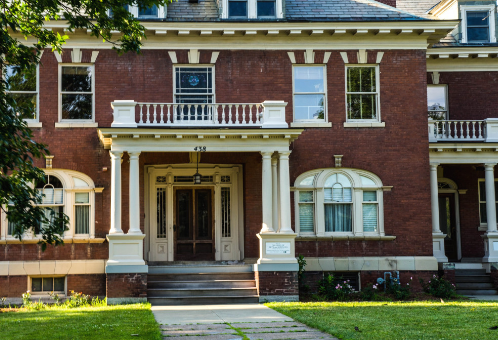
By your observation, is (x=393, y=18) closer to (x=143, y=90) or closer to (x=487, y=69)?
(x=487, y=69)

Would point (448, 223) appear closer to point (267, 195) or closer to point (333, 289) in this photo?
point (333, 289)

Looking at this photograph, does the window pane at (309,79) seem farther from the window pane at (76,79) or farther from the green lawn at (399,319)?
the green lawn at (399,319)

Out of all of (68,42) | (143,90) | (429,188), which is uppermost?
(68,42)

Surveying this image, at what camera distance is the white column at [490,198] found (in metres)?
19.8

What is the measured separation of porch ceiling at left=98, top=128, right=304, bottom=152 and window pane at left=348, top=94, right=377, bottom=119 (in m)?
3.12

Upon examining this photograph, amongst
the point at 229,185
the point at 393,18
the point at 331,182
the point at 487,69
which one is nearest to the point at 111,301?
the point at 229,185

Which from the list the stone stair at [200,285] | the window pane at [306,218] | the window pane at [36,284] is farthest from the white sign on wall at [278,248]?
the window pane at [36,284]

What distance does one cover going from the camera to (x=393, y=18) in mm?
19484

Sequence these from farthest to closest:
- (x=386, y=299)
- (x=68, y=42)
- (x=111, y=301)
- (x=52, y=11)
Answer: (x=68, y=42), (x=386, y=299), (x=111, y=301), (x=52, y=11)

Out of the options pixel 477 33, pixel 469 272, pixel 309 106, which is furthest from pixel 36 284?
pixel 477 33

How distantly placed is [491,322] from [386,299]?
240 inches

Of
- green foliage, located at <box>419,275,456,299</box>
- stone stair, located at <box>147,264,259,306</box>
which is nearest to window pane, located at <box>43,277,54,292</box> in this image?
stone stair, located at <box>147,264,259,306</box>

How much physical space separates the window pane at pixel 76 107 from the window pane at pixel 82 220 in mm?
2751

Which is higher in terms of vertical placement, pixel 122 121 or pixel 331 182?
pixel 122 121
